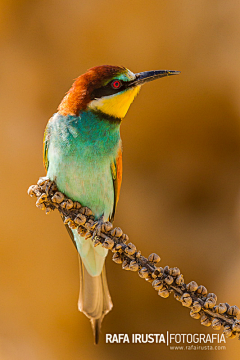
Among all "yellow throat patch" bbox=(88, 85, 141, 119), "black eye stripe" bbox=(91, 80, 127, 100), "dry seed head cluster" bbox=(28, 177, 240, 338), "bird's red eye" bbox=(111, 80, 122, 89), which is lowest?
"dry seed head cluster" bbox=(28, 177, 240, 338)

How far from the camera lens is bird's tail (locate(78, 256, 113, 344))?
1062 millimetres

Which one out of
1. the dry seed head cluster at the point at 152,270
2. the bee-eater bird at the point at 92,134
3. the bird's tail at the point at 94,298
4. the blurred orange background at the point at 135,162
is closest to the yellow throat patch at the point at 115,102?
the bee-eater bird at the point at 92,134

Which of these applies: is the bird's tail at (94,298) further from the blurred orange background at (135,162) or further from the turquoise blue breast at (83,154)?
the blurred orange background at (135,162)

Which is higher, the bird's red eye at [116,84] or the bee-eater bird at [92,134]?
the bird's red eye at [116,84]

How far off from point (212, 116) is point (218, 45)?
15.1 inches

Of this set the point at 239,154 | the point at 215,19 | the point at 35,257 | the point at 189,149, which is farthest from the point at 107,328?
the point at 215,19

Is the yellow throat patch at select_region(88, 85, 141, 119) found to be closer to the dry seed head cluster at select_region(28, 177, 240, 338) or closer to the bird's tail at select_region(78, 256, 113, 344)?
the dry seed head cluster at select_region(28, 177, 240, 338)

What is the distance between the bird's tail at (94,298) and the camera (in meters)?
1.06

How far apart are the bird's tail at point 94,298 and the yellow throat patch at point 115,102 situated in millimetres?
578

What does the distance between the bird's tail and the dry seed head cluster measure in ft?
1.31

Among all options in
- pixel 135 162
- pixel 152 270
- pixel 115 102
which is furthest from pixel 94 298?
pixel 135 162

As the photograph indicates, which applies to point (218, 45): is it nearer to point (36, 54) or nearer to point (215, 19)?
point (215, 19)

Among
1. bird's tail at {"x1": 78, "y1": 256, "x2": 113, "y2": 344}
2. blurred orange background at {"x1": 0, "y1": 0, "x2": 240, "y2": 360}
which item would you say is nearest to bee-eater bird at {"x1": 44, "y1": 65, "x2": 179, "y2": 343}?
bird's tail at {"x1": 78, "y1": 256, "x2": 113, "y2": 344}

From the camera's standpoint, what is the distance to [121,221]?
1.98 metres
